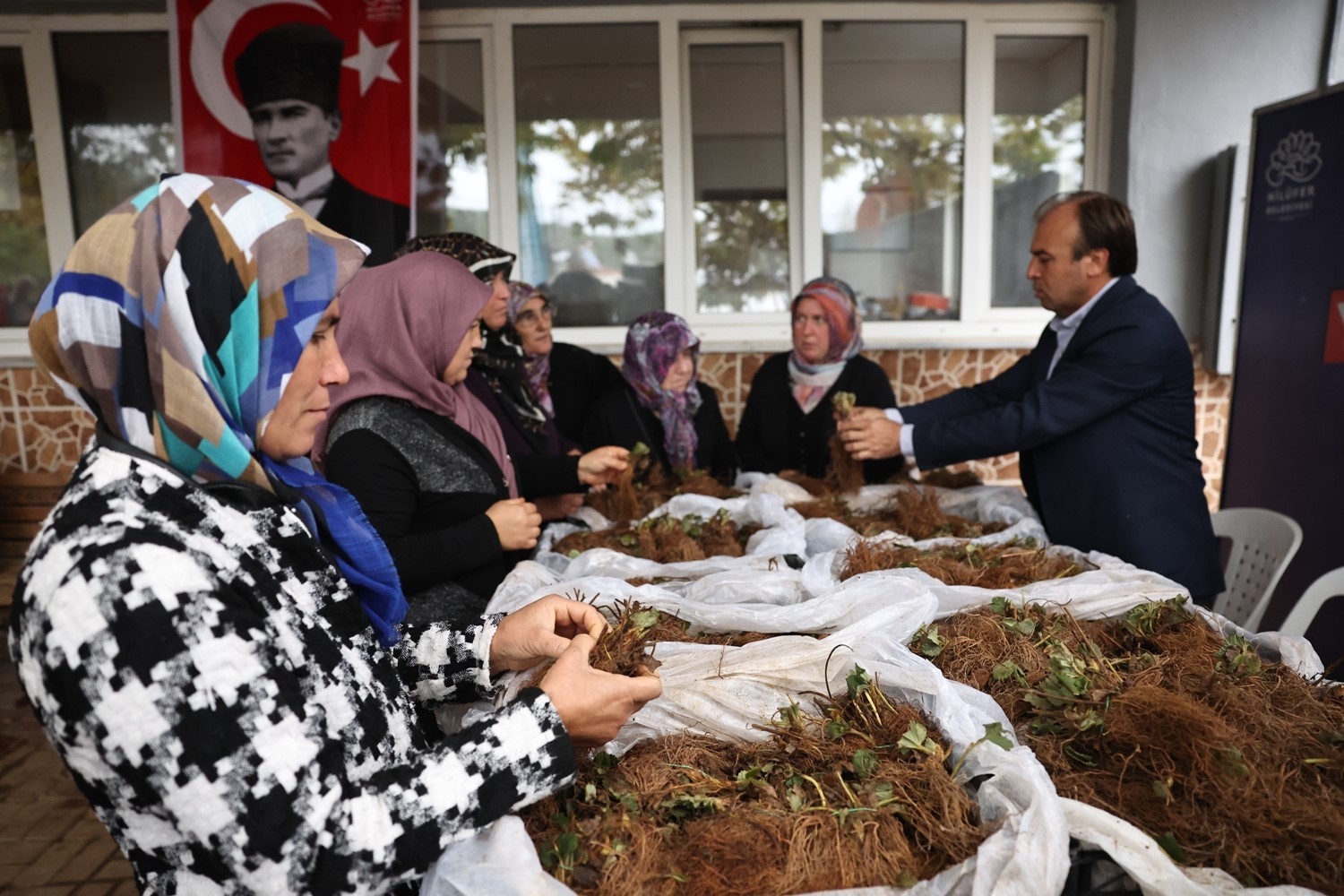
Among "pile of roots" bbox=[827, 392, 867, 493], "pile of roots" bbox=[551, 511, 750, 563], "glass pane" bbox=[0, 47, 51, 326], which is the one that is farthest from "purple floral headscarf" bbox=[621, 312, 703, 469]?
"glass pane" bbox=[0, 47, 51, 326]

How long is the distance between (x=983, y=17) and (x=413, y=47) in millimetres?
3123

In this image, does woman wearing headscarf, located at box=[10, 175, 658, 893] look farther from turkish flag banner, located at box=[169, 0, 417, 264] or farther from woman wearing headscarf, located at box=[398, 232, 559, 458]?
turkish flag banner, located at box=[169, 0, 417, 264]

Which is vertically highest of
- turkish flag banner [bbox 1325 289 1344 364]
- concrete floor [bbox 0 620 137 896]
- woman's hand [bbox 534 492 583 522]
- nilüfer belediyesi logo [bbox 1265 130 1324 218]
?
nilüfer belediyesi logo [bbox 1265 130 1324 218]

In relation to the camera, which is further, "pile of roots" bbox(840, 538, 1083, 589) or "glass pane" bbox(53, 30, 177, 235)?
"glass pane" bbox(53, 30, 177, 235)

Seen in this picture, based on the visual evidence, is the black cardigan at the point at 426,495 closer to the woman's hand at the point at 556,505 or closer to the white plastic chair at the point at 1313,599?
the woman's hand at the point at 556,505

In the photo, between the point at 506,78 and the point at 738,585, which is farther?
the point at 506,78

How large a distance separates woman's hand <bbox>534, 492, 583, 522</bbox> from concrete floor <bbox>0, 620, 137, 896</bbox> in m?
1.50

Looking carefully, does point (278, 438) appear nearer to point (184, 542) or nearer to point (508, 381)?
point (184, 542)

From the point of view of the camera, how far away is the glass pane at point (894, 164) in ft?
16.4

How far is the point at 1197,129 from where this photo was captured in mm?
4668

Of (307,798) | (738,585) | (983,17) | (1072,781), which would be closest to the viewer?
(307,798)

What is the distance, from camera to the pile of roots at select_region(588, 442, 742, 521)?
2809 millimetres

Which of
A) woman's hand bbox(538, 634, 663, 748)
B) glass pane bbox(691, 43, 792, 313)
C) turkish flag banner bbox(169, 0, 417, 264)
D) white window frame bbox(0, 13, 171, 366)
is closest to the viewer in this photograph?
woman's hand bbox(538, 634, 663, 748)

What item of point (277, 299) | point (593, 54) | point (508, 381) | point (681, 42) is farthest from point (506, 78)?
point (277, 299)
